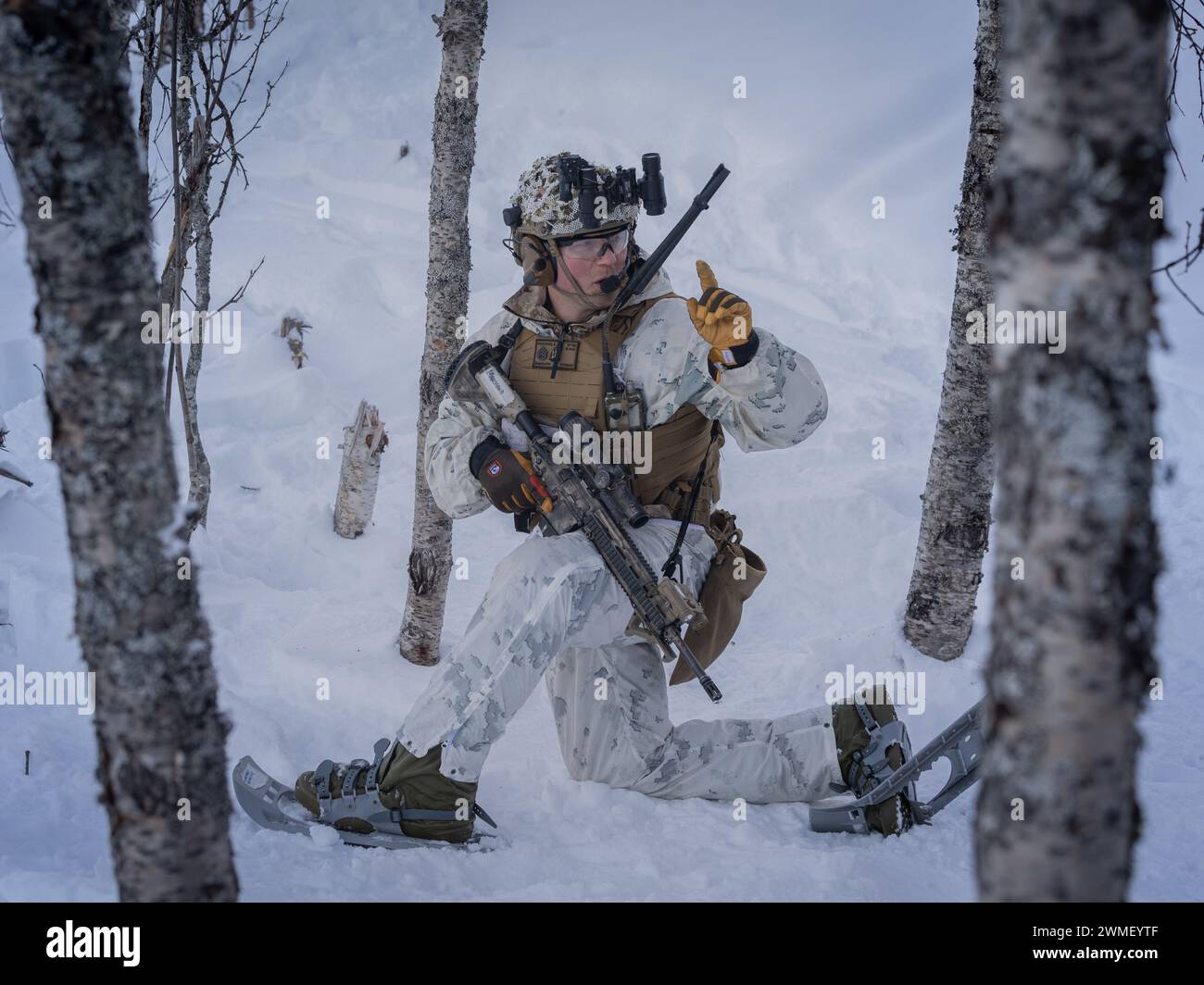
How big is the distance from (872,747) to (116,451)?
2.27 m

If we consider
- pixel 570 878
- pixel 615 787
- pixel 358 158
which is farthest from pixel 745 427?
pixel 358 158

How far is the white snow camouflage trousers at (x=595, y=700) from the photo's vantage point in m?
2.83

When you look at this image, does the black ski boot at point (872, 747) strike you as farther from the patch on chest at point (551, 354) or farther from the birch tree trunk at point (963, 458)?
the patch on chest at point (551, 354)

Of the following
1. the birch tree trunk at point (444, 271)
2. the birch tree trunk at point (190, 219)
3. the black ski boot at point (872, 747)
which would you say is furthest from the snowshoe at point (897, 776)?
the birch tree trunk at point (190, 219)

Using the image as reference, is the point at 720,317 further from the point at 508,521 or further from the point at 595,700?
the point at 508,521

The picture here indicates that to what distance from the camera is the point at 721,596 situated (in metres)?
3.13

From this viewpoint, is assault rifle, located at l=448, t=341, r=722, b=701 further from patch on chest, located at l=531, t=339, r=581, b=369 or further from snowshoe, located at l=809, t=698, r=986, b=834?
snowshoe, located at l=809, t=698, r=986, b=834

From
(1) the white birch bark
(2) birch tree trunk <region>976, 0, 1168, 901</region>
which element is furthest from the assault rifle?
(1) the white birch bark

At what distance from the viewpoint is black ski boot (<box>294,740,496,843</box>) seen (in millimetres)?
2828

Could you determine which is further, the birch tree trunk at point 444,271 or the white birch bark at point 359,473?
the white birch bark at point 359,473

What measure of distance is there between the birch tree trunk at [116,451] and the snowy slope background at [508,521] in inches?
6.7

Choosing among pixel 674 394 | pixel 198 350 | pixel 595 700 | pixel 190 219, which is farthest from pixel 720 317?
pixel 198 350

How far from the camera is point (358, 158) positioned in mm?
12359
